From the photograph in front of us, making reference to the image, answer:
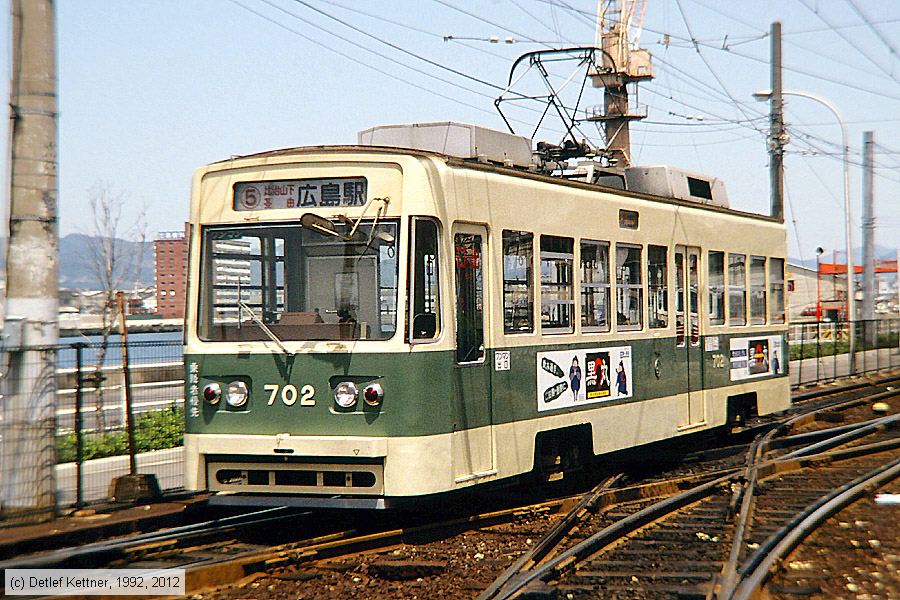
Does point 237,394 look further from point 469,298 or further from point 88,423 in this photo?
point 88,423

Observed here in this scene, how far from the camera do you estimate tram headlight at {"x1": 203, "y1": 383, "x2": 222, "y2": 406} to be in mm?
9008

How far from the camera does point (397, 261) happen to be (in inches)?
339

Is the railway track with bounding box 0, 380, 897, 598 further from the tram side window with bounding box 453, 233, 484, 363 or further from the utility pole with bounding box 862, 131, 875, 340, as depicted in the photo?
the utility pole with bounding box 862, 131, 875, 340

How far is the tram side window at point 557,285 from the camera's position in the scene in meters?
10.3

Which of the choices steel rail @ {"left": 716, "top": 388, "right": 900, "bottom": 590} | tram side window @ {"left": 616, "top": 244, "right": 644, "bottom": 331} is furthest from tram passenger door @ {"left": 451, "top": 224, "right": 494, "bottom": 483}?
tram side window @ {"left": 616, "top": 244, "right": 644, "bottom": 331}

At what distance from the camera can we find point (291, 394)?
877cm

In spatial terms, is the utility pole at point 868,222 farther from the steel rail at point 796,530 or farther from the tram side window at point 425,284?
the tram side window at point 425,284

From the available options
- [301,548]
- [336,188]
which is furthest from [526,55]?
[301,548]

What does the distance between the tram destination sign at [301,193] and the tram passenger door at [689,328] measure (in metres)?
5.32

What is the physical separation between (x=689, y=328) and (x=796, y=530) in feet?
15.4

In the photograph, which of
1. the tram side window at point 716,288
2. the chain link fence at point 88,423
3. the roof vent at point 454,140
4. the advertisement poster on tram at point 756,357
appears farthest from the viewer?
the advertisement poster on tram at point 756,357

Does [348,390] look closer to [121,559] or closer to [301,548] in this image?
[301,548]

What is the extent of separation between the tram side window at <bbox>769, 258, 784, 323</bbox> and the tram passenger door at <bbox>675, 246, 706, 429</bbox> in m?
2.84

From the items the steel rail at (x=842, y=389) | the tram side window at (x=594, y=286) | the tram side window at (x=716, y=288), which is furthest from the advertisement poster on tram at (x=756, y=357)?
the steel rail at (x=842, y=389)
